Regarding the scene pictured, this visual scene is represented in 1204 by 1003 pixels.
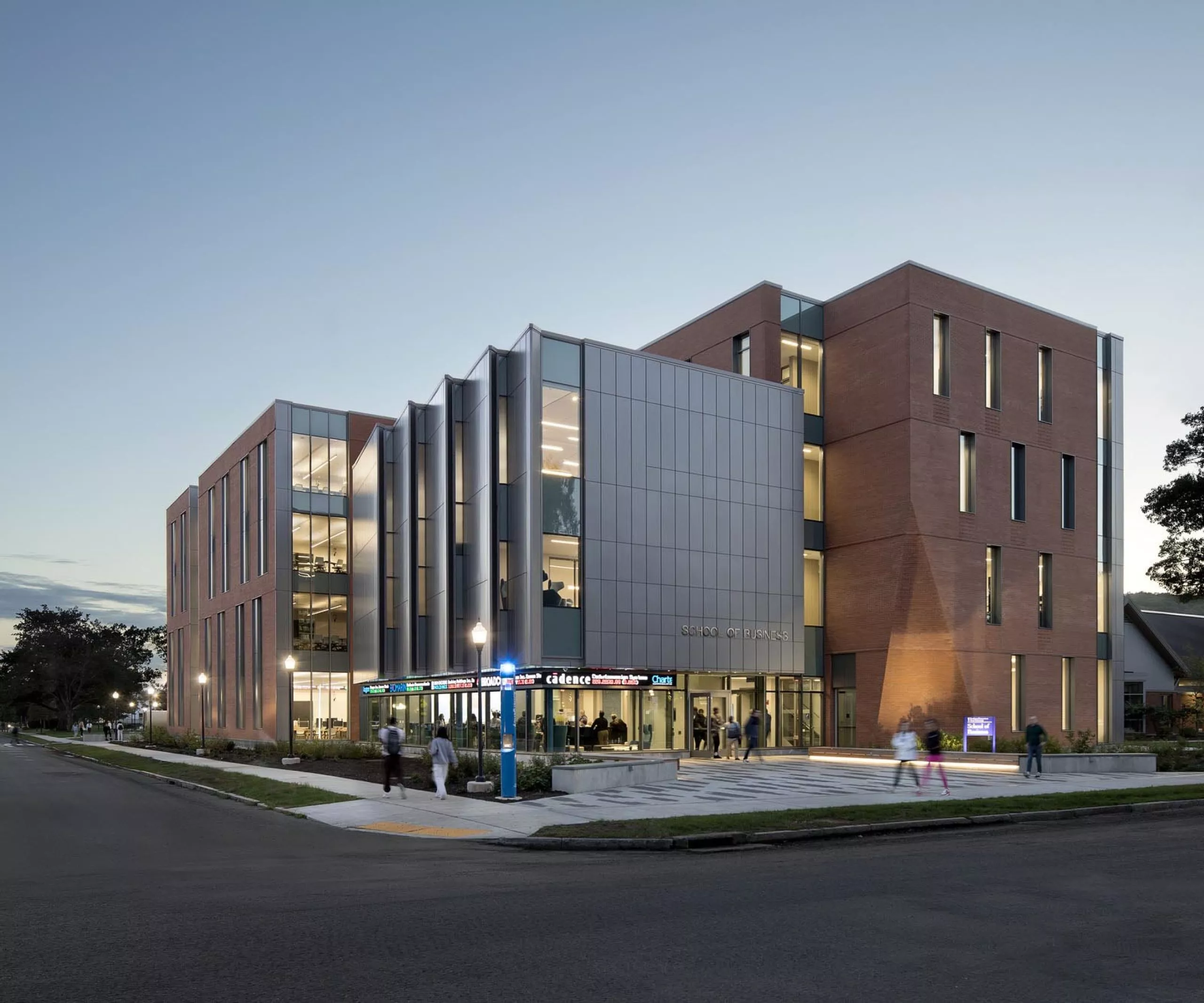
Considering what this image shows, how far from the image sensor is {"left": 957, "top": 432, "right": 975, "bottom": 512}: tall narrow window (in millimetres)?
43594

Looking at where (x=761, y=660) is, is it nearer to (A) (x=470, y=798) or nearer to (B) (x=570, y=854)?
(A) (x=470, y=798)

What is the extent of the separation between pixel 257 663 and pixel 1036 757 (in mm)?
46666

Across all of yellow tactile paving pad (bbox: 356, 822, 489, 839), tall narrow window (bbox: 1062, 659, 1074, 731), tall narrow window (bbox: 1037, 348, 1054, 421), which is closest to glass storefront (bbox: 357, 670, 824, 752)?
tall narrow window (bbox: 1062, 659, 1074, 731)

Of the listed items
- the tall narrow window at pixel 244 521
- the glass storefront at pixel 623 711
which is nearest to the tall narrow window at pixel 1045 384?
the glass storefront at pixel 623 711

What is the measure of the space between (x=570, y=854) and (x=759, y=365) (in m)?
32.4

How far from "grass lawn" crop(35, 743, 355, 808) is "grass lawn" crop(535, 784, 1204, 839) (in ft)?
30.4

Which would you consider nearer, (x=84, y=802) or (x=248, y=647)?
(x=84, y=802)

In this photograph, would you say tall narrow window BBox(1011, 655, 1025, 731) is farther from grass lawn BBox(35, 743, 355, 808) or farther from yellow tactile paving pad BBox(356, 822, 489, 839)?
yellow tactile paving pad BBox(356, 822, 489, 839)

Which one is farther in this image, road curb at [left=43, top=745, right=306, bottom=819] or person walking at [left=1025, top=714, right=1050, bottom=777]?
person walking at [left=1025, top=714, right=1050, bottom=777]

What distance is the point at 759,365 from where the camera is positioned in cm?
4612

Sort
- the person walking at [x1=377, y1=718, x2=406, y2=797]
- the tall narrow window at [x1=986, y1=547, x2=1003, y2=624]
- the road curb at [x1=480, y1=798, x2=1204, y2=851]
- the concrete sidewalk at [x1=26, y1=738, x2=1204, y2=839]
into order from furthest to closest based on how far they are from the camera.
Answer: the tall narrow window at [x1=986, y1=547, x2=1003, y2=624], the person walking at [x1=377, y1=718, x2=406, y2=797], the concrete sidewalk at [x1=26, y1=738, x2=1204, y2=839], the road curb at [x1=480, y1=798, x2=1204, y2=851]

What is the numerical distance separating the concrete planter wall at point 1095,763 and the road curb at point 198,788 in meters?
21.4

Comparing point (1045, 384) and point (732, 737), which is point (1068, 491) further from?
point (732, 737)

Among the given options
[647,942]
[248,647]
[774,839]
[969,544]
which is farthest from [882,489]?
[248,647]
